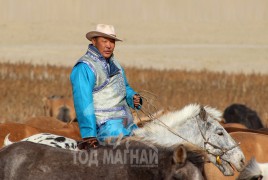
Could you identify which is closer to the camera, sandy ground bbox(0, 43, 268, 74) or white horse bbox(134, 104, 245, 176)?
white horse bbox(134, 104, 245, 176)

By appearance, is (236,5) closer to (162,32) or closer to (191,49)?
(162,32)

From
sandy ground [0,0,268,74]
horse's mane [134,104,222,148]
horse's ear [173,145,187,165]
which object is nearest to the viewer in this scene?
horse's ear [173,145,187,165]

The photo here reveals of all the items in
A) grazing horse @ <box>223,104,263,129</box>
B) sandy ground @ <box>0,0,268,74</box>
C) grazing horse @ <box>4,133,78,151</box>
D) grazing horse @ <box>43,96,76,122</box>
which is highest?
grazing horse @ <box>4,133,78,151</box>

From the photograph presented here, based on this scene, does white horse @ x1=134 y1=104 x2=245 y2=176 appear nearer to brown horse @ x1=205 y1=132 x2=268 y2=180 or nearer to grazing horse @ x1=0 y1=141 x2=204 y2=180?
grazing horse @ x1=0 y1=141 x2=204 y2=180

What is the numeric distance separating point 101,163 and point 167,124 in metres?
1.12

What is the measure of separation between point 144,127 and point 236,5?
10293 cm

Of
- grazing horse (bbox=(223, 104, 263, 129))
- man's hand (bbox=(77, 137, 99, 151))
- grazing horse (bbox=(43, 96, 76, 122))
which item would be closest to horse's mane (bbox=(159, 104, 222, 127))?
man's hand (bbox=(77, 137, 99, 151))

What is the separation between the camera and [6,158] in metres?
6.22

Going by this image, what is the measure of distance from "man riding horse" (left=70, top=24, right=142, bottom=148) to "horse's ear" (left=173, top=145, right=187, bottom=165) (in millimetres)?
1034

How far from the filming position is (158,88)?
987 inches

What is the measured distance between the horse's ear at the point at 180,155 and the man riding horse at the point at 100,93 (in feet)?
3.39

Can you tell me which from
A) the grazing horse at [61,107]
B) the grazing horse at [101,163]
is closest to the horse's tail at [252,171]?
the grazing horse at [101,163]

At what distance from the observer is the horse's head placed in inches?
285

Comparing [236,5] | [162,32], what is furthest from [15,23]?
[236,5]
